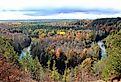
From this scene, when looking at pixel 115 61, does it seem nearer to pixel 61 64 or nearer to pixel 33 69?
pixel 33 69

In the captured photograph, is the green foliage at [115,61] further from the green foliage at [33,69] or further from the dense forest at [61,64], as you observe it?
the green foliage at [33,69]

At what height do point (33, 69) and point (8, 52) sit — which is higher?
point (8, 52)

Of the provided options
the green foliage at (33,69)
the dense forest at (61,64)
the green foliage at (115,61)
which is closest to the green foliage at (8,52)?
the dense forest at (61,64)

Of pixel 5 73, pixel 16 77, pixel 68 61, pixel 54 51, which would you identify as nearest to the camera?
pixel 5 73

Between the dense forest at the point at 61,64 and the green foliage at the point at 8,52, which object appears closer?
the dense forest at the point at 61,64

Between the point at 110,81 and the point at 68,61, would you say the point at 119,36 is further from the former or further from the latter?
the point at 68,61

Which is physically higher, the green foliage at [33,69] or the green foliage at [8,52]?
the green foliage at [8,52]

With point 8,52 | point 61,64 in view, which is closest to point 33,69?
point 8,52

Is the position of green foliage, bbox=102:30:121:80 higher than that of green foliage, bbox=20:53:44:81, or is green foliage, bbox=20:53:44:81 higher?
green foliage, bbox=102:30:121:80

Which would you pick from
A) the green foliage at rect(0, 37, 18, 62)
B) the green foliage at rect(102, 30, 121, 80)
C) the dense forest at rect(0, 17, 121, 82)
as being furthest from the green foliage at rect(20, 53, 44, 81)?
the green foliage at rect(102, 30, 121, 80)

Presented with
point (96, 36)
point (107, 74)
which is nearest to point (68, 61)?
point (107, 74)

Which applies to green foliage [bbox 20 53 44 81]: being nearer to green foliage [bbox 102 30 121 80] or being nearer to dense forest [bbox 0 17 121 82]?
dense forest [bbox 0 17 121 82]
